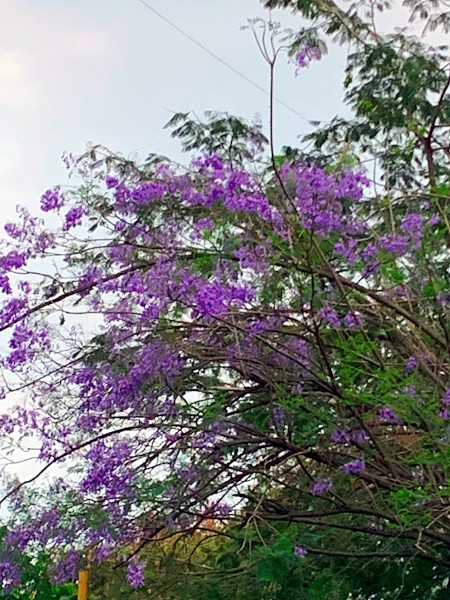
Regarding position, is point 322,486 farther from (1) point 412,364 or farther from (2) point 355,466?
(1) point 412,364

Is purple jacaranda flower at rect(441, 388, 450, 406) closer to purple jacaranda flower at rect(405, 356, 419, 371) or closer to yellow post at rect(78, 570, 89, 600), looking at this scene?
purple jacaranda flower at rect(405, 356, 419, 371)

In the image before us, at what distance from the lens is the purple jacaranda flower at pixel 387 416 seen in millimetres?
5387

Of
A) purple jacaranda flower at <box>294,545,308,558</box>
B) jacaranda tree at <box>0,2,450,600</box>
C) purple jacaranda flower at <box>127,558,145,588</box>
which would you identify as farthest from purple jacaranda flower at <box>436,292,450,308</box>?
purple jacaranda flower at <box>127,558,145,588</box>

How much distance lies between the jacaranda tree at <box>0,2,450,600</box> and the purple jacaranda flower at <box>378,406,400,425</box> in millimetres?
41

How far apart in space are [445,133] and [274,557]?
10.6 ft

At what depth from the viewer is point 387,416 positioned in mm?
5578

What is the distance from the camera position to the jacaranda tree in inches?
202

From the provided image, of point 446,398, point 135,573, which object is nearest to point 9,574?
point 135,573

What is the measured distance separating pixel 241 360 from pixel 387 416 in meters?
0.84

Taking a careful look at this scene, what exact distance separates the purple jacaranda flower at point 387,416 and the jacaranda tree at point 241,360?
41mm

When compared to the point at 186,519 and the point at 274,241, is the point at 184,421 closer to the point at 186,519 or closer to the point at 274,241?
the point at 186,519

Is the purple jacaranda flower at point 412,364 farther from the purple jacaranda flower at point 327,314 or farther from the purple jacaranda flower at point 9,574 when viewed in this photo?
the purple jacaranda flower at point 9,574

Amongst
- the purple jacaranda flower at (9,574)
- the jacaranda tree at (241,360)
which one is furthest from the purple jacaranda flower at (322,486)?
the purple jacaranda flower at (9,574)

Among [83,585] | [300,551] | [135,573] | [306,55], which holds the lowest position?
[300,551]
